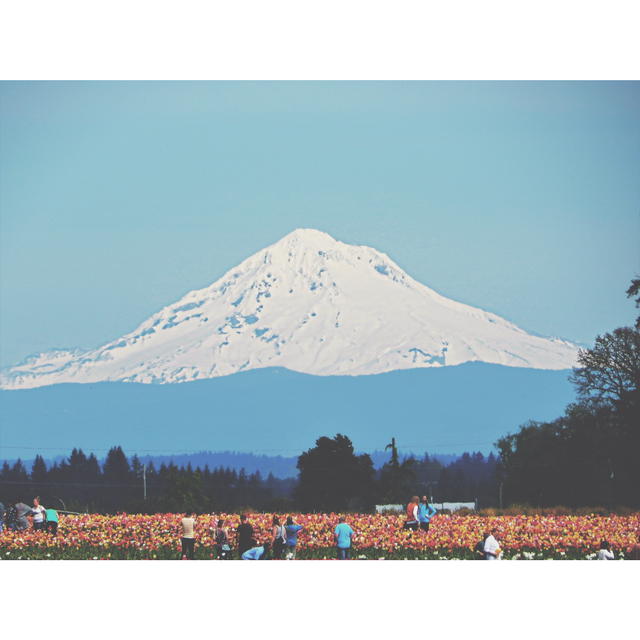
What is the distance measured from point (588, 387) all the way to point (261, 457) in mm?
135714

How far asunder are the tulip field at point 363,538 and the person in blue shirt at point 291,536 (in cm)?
70

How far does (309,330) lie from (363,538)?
94582 millimetres

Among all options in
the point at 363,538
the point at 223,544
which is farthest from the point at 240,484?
the point at 223,544

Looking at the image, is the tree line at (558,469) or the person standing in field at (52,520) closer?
the person standing in field at (52,520)

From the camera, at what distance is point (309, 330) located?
11881 cm

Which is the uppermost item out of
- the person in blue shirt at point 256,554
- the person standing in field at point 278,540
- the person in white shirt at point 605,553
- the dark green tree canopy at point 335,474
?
the dark green tree canopy at point 335,474

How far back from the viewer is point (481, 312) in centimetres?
11088

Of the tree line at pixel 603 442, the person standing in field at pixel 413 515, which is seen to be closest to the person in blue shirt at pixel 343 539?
the person standing in field at pixel 413 515

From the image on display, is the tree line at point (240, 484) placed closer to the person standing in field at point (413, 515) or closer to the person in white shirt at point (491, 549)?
the person standing in field at point (413, 515)

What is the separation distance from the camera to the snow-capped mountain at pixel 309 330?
104 m

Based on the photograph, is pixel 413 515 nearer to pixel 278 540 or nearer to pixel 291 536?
pixel 291 536

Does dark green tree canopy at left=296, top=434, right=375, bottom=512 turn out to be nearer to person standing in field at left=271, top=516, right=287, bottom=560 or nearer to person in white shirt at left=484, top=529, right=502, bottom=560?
person standing in field at left=271, top=516, right=287, bottom=560
